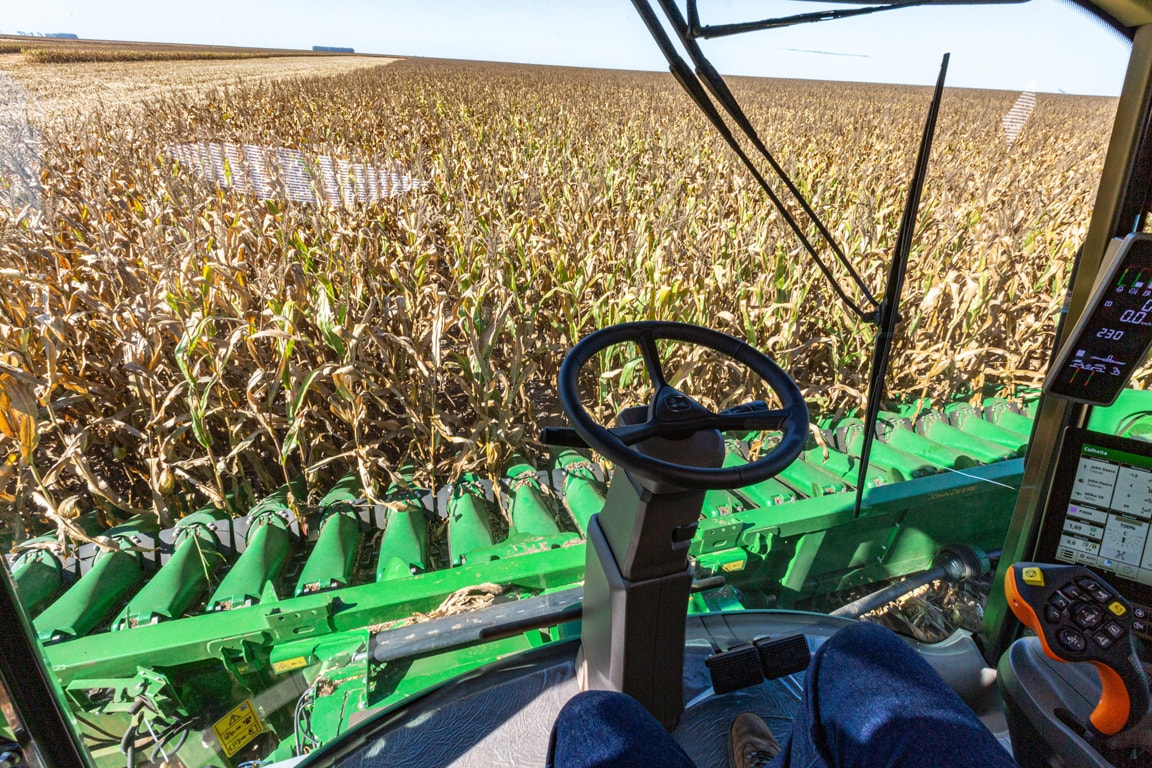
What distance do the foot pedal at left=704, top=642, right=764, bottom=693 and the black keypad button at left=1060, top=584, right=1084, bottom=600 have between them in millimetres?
767

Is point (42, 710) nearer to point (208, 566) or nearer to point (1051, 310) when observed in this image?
point (208, 566)

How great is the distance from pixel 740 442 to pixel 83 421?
9.27 feet

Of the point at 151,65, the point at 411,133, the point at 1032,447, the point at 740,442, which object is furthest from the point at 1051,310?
the point at 411,133

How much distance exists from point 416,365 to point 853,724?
7.03 feet

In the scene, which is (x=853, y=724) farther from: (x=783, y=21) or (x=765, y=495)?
(x=765, y=495)

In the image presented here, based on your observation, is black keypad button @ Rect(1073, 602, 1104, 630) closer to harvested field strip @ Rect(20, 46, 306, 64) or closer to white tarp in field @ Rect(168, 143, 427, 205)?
harvested field strip @ Rect(20, 46, 306, 64)

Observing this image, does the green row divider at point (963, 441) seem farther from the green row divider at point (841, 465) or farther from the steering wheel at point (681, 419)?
the steering wheel at point (681, 419)

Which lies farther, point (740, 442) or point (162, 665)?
point (740, 442)

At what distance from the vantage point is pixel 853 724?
886 millimetres

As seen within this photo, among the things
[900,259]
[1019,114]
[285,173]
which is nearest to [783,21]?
[900,259]

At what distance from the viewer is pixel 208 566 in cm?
204

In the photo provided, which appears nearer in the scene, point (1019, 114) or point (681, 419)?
point (681, 419)

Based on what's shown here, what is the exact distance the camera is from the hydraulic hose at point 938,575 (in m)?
2.25

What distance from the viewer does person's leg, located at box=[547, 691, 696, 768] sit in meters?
0.92
